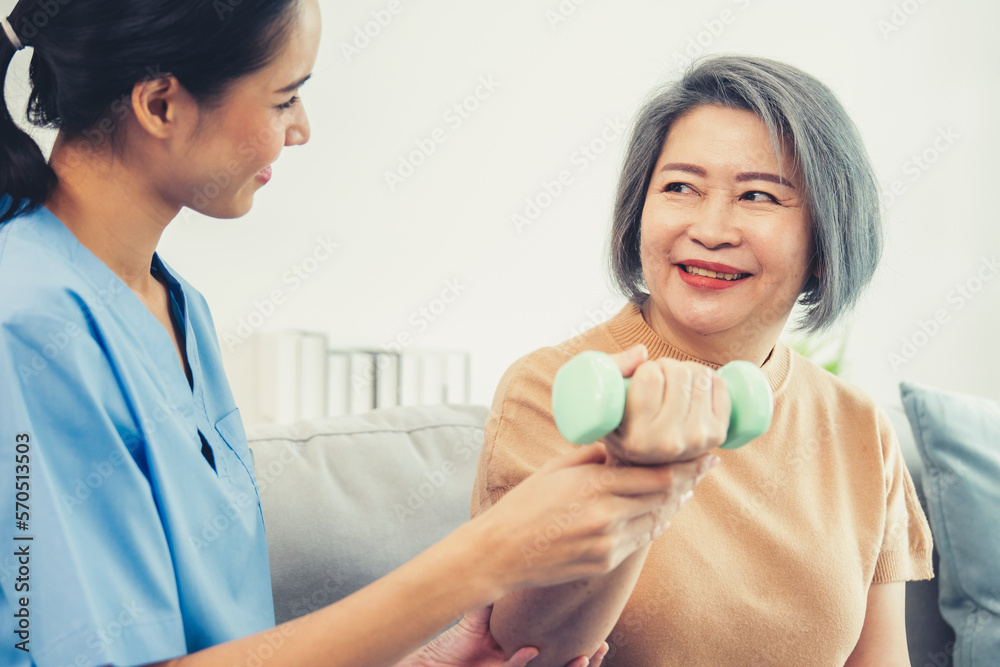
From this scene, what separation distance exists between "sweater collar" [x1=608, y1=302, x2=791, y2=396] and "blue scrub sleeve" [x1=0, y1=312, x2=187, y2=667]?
0.69 metres

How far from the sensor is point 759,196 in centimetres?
103

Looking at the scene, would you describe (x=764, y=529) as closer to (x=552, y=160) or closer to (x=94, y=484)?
(x=94, y=484)

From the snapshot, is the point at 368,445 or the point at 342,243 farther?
the point at 342,243

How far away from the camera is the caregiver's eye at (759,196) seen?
1030 millimetres

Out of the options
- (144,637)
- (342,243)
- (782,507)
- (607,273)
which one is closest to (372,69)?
(342,243)

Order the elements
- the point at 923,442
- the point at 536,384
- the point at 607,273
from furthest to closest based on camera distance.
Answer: the point at 923,442 → the point at 607,273 → the point at 536,384

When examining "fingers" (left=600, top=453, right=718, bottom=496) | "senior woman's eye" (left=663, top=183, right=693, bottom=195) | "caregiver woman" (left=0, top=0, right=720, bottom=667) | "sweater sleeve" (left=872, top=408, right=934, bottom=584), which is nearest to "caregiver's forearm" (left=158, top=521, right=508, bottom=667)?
"caregiver woman" (left=0, top=0, right=720, bottom=667)

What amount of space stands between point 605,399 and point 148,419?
416mm

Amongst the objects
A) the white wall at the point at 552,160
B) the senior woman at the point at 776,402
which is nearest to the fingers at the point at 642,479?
the senior woman at the point at 776,402

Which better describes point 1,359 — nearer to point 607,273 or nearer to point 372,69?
point 607,273

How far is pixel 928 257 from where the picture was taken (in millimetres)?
3178

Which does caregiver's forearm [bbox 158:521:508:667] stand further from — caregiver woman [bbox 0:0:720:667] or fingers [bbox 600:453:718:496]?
fingers [bbox 600:453:718:496]

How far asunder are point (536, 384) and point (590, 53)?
2.48 m

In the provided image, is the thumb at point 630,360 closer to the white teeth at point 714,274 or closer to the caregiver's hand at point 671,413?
the caregiver's hand at point 671,413
